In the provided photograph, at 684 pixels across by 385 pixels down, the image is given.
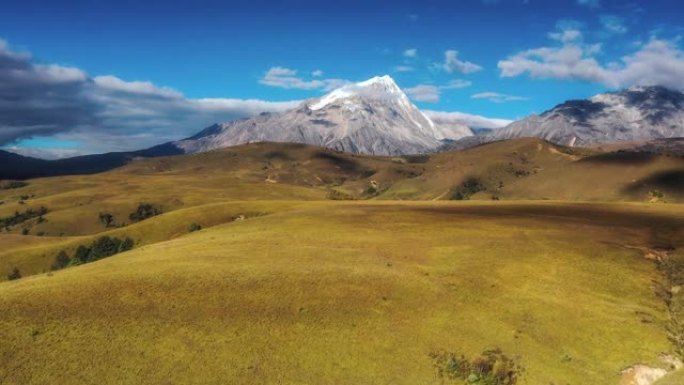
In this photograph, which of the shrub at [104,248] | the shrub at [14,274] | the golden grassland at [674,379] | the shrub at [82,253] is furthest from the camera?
the shrub at [82,253]

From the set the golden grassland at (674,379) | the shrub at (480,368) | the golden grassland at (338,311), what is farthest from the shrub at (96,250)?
the golden grassland at (674,379)

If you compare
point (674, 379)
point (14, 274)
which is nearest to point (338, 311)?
point (674, 379)

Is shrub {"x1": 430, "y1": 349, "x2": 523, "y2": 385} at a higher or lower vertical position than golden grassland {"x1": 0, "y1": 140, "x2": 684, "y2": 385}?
lower

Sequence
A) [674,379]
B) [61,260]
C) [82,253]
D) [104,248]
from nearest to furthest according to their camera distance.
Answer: [674,379]
[104,248]
[61,260]
[82,253]

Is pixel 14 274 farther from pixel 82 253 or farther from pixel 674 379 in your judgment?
pixel 674 379

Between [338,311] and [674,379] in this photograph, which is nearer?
[674,379]

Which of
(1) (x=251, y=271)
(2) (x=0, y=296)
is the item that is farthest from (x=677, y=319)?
(2) (x=0, y=296)

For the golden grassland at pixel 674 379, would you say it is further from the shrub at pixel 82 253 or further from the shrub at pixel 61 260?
the shrub at pixel 82 253

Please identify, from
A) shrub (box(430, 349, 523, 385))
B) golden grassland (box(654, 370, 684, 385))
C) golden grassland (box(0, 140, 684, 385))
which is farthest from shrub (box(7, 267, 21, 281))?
golden grassland (box(654, 370, 684, 385))

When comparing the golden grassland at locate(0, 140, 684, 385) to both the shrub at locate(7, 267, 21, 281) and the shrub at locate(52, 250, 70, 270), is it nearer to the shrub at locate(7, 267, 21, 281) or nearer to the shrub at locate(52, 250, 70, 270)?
the shrub at locate(7, 267, 21, 281)

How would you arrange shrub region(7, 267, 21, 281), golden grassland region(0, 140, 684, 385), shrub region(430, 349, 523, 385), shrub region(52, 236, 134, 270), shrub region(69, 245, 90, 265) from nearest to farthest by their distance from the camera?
golden grassland region(0, 140, 684, 385) < shrub region(430, 349, 523, 385) < shrub region(7, 267, 21, 281) < shrub region(52, 236, 134, 270) < shrub region(69, 245, 90, 265)

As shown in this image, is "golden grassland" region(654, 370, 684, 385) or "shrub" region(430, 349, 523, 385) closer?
"golden grassland" region(654, 370, 684, 385)

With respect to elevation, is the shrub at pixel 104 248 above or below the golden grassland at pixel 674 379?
below

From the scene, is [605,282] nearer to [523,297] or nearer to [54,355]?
[523,297]
